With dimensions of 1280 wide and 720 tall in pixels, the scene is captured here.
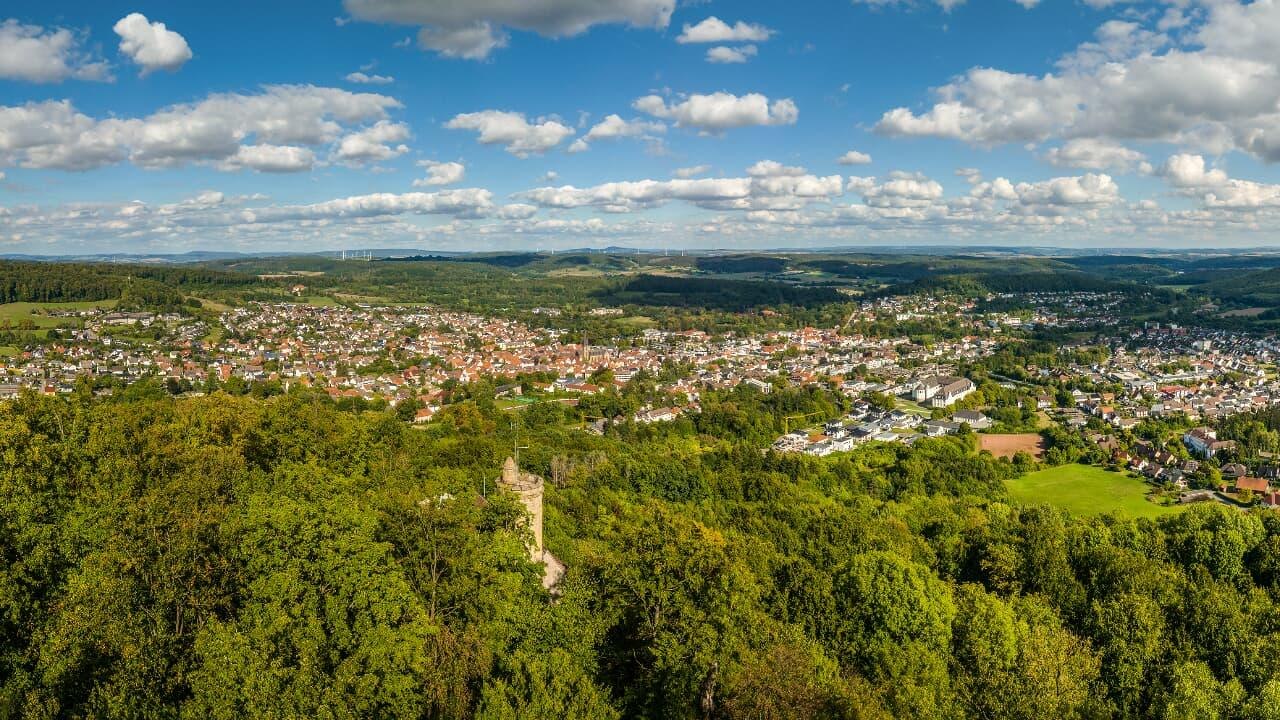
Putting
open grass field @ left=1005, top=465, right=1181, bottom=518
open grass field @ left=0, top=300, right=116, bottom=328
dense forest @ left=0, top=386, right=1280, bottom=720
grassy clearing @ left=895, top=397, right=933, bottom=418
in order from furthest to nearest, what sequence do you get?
open grass field @ left=0, top=300, right=116, bottom=328 → grassy clearing @ left=895, top=397, right=933, bottom=418 → open grass field @ left=1005, top=465, right=1181, bottom=518 → dense forest @ left=0, top=386, right=1280, bottom=720

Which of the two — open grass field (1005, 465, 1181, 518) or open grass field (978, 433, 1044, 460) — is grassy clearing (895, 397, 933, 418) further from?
open grass field (1005, 465, 1181, 518)

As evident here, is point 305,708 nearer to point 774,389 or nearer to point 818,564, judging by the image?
point 818,564

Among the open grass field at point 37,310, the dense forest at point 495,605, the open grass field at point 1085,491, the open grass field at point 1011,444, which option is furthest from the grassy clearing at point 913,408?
the open grass field at point 37,310

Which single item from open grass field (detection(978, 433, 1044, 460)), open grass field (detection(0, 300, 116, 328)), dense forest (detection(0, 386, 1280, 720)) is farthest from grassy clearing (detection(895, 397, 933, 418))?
open grass field (detection(0, 300, 116, 328))

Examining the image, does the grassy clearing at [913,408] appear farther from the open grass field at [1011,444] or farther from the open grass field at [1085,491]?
the open grass field at [1085,491]

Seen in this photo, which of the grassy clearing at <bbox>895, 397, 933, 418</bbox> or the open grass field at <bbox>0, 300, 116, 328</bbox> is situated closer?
the grassy clearing at <bbox>895, 397, 933, 418</bbox>

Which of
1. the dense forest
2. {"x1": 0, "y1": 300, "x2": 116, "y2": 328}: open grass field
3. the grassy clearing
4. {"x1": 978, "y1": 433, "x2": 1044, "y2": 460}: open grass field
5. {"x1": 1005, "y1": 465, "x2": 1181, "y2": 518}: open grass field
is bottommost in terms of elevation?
{"x1": 1005, "y1": 465, "x2": 1181, "y2": 518}: open grass field

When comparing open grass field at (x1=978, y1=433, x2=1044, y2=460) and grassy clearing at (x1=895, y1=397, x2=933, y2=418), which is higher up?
grassy clearing at (x1=895, y1=397, x2=933, y2=418)
